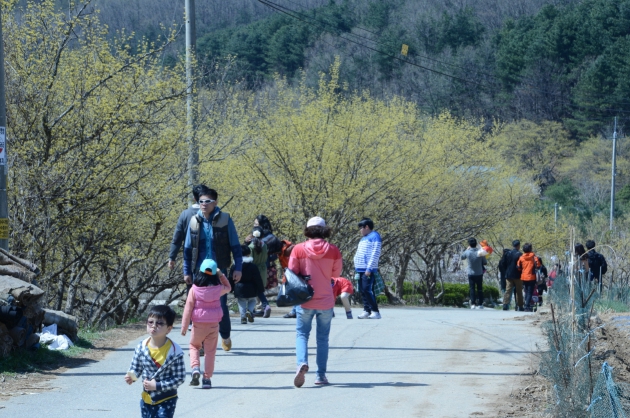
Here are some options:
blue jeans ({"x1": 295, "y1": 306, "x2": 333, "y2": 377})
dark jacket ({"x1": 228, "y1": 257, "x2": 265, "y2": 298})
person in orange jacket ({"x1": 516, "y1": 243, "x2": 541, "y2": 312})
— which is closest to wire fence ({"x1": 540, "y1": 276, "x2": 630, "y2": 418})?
blue jeans ({"x1": 295, "y1": 306, "x2": 333, "y2": 377})

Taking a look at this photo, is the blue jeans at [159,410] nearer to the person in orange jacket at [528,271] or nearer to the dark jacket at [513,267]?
the person in orange jacket at [528,271]

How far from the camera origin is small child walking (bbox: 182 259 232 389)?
26.7 feet

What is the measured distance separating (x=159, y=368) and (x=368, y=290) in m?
8.59

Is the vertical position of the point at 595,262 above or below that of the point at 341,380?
above

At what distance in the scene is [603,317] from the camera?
12.9m

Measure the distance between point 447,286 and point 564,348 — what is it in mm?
A: 31987

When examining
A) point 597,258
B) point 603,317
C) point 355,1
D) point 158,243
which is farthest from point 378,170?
point 355,1

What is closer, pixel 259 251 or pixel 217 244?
pixel 217 244

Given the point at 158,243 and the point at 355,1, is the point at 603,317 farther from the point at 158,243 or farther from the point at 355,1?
the point at 355,1

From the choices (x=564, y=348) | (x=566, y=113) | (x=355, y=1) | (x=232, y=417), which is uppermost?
(x=355, y=1)

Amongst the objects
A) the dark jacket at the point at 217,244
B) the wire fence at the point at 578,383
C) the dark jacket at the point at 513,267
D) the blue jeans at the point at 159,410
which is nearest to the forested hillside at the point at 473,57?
the dark jacket at the point at 513,267

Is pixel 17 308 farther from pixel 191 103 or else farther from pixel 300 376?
pixel 191 103

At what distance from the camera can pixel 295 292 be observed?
8242mm

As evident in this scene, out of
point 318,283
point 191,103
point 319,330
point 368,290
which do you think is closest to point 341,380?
point 319,330
